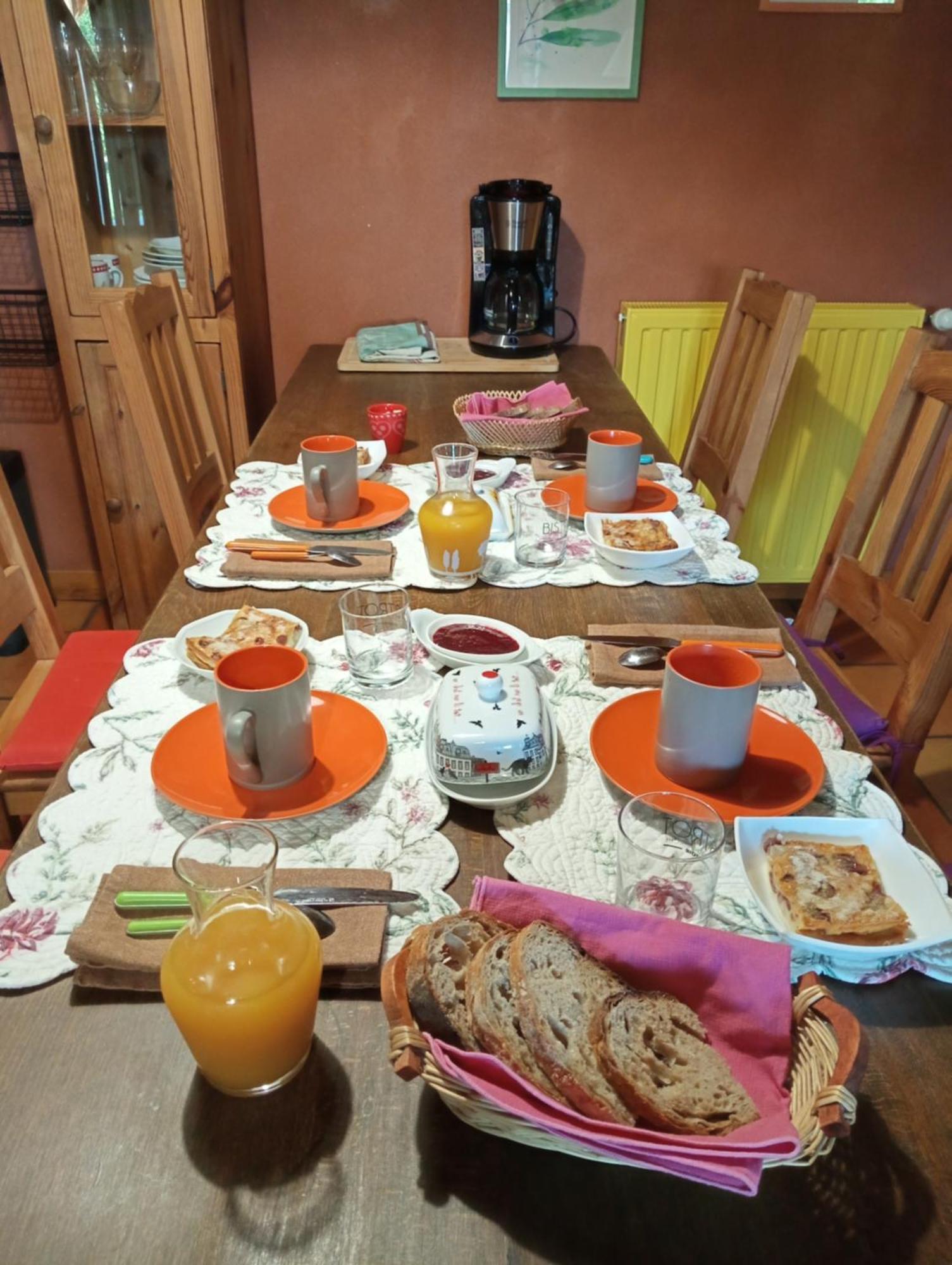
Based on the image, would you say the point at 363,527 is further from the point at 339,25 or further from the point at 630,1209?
the point at 339,25

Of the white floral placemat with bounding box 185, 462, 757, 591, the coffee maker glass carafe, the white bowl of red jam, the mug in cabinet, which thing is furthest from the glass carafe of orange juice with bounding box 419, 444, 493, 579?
the mug in cabinet

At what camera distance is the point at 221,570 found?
124 cm

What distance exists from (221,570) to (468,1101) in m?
0.89

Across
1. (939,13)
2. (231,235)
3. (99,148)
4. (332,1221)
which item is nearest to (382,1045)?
(332,1221)

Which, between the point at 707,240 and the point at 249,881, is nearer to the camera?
the point at 249,881

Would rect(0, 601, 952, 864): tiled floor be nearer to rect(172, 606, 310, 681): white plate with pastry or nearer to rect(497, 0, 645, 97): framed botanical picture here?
rect(172, 606, 310, 681): white plate with pastry

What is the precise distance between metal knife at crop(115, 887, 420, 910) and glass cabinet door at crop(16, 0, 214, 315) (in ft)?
6.29

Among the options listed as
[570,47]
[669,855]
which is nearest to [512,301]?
[570,47]

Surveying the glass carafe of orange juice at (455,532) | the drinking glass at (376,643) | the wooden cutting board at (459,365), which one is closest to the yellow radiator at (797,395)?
the wooden cutting board at (459,365)

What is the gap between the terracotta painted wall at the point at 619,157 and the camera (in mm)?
2293

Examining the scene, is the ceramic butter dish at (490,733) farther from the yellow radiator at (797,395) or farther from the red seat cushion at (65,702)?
the yellow radiator at (797,395)

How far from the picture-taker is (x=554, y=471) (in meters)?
1.62

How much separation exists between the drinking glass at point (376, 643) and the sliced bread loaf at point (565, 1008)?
461 millimetres

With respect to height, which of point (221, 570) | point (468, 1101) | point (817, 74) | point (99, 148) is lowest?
point (221, 570)
